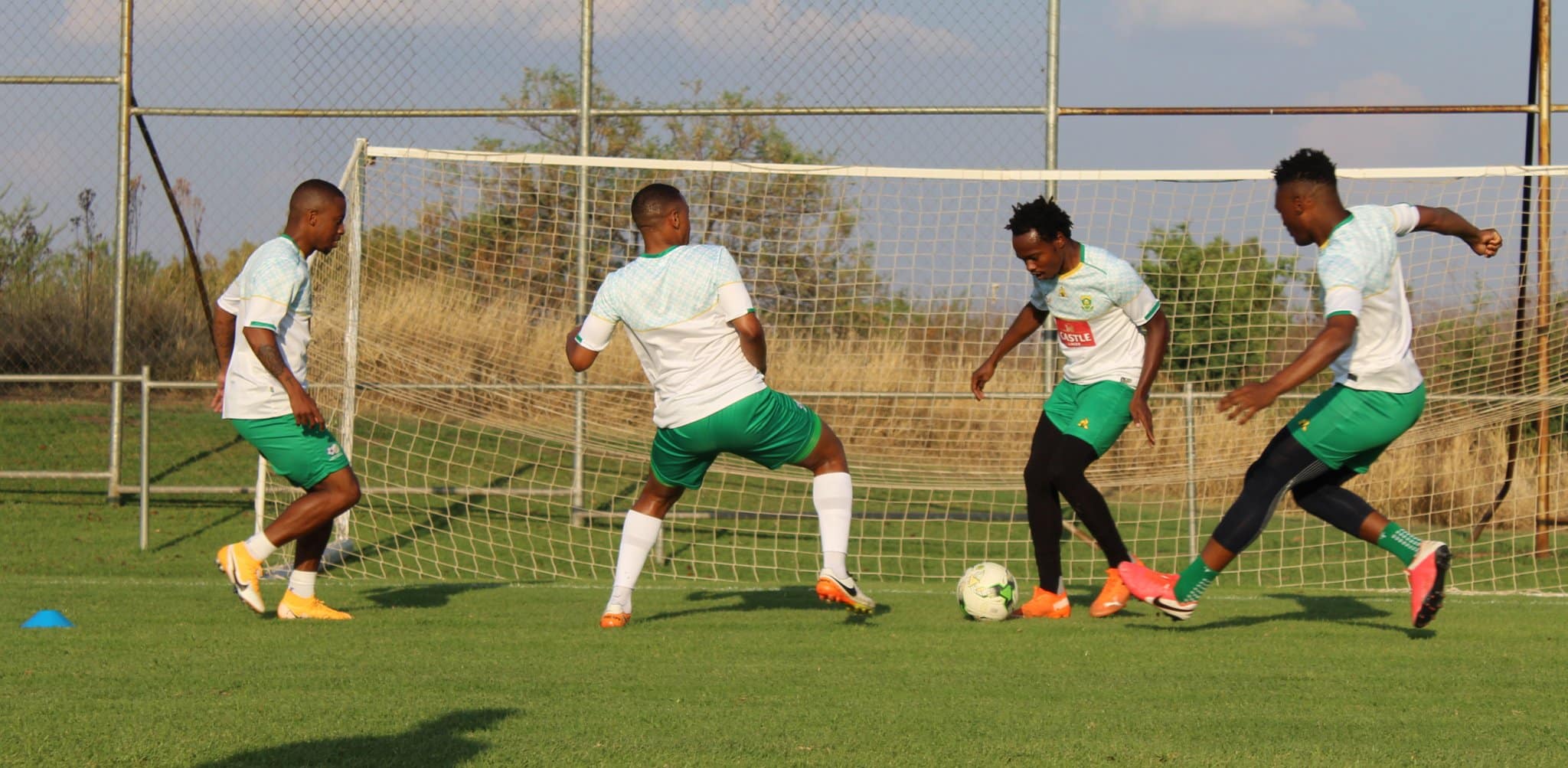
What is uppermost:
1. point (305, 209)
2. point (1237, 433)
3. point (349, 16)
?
point (349, 16)

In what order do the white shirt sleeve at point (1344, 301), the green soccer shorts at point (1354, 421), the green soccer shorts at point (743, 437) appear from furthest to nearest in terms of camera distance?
the green soccer shorts at point (743, 437) < the green soccer shorts at point (1354, 421) < the white shirt sleeve at point (1344, 301)

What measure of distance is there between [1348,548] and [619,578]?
6429 mm

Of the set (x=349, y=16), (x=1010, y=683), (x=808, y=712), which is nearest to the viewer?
(x=808, y=712)

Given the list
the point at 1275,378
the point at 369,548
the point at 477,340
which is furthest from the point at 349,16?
the point at 1275,378

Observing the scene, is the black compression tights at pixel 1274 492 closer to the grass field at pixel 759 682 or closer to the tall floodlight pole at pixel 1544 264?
the grass field at pixel 759 682

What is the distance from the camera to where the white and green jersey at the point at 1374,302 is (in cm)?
534

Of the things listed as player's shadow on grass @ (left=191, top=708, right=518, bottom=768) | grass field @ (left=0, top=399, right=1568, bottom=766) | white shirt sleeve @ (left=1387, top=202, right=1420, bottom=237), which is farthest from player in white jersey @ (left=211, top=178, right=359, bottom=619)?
white shirt sleeve @ (left=1387, top=202, right=1420, bottom=237)

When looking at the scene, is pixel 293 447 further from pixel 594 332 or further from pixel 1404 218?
pixel 1404 218

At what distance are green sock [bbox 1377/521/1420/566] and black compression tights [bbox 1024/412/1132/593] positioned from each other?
3.36 feet

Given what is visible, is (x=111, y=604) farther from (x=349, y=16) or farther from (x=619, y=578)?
(x=349, y=16)

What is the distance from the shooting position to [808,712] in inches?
162

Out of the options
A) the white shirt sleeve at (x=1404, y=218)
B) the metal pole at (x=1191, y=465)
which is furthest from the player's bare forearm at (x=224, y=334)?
the metal pole at (x=1191, y=465)

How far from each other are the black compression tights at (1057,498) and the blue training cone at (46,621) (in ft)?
13.3

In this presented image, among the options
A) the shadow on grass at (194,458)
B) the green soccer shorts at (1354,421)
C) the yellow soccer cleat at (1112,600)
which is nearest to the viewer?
the green soccer shorts at (1354,421)
